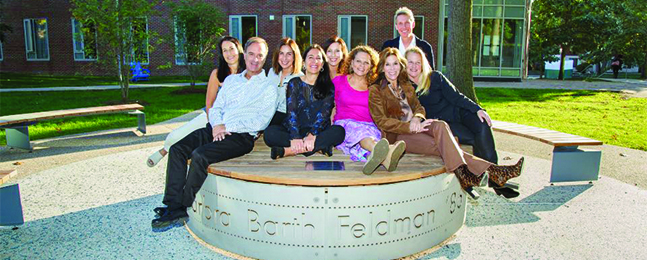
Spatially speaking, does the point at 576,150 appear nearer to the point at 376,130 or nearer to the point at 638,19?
the point at 376,130

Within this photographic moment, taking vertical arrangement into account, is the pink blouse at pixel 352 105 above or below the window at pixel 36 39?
below

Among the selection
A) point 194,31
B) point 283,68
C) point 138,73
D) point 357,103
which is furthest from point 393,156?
point 138,73

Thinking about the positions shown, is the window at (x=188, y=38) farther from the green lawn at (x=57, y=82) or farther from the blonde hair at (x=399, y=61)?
the blonde hair at (x=399, y=61)

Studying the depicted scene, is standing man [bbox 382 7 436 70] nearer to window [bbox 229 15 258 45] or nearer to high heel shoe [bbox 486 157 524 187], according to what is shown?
high heel shoe [bbox 486 157 524 187]

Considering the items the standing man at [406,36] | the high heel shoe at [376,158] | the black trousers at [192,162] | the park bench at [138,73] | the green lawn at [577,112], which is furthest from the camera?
the park bench at [138,73]

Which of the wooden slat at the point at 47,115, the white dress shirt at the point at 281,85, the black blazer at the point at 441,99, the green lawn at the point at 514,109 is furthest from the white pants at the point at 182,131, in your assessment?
the green lawn at the point at 514,109

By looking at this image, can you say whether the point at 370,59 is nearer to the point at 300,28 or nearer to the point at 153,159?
the point at 153,159

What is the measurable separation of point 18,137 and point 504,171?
24.3 ft

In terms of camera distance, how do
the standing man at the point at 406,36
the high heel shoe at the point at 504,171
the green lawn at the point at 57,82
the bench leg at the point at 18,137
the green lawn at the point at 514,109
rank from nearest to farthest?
1. the high heel shoe at the point at 504,171
2. the standing man at the point at 406,36
3. the bench leg at the point at 18,137
4. the green lawn at the point at 514,109
5. the green lawn at the point at 57,82

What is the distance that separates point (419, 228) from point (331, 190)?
0.85m

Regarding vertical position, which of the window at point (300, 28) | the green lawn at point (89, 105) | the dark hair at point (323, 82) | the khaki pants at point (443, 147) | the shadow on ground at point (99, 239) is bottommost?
the shadow on ground at point (99, 239)

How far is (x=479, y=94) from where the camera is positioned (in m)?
17.7

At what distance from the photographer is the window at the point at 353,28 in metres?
25.9

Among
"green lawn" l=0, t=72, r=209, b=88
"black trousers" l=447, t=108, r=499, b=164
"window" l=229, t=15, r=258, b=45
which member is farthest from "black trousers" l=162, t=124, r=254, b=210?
"window" l=229, t=15, r=258, b=45
